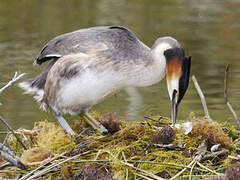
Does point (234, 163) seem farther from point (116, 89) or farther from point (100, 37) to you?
point (100, 37)

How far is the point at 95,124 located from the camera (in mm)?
6105

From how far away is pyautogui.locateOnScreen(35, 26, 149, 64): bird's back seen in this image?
5.93 metres

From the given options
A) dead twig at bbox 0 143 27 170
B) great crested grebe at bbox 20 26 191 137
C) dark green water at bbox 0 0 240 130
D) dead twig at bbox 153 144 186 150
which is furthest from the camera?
dark green water at bbox 0 0 240 130

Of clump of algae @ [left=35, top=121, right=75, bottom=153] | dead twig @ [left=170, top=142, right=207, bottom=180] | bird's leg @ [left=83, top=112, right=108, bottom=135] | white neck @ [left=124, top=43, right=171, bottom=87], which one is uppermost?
white neck @ [left=124, top=43, right=171, bottom=87]

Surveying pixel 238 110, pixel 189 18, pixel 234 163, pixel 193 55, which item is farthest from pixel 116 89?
pixel 189 18

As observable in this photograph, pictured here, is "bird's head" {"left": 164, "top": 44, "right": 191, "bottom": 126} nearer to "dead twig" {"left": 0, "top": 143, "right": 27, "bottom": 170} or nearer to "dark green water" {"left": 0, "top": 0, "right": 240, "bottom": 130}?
"dead twig" {"left": 0, "top": 143, "right": 27, "bottom": 170}

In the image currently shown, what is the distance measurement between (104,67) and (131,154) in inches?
40.3

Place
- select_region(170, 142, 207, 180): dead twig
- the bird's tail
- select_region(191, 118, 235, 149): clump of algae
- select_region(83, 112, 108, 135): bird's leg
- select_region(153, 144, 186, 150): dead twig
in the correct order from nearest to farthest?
select_region(170, 142, 207, 180): dead twig < select_region(153, 144, 186, 150): dead twig < select_region(191, 118, 235, 149): clump of algae < select_region(83, 112, 108, 135): bird's leg < the bird's tail

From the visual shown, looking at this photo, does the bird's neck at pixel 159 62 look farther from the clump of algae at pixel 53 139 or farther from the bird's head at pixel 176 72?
the clump of algae at pixel 53 139

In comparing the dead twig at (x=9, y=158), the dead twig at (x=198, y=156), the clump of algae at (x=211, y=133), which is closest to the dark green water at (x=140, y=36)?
the clump of algae at (x=211, y=133)

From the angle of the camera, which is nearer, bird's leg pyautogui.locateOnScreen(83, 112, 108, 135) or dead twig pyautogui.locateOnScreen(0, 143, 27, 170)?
dead twig pyautogui.locateOnScreen(0, 143, 27, 170)

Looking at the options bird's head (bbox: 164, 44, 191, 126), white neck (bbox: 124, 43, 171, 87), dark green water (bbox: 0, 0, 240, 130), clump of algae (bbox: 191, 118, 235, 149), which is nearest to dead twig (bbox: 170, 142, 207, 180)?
clump of algae (bbox: 191, 118, 235, 149)

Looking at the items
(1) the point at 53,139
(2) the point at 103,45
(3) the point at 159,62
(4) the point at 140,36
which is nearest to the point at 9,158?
(1) the point at 53,139

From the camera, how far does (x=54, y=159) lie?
5148mm
